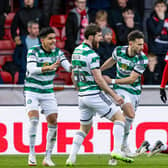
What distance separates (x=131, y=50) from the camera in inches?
503

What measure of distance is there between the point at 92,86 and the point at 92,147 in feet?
11.4

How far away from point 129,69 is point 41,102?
1.64m

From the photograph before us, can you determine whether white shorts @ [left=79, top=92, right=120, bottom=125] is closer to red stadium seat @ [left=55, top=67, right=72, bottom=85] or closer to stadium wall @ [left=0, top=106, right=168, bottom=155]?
stadium wall @ [left=0, top=106, right=168, bottom=155]

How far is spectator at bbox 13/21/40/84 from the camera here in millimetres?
15820

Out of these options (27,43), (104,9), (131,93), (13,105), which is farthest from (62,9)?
(131,93)

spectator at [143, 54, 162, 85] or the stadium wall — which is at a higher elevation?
spectator at [143, 54, 162, 85]

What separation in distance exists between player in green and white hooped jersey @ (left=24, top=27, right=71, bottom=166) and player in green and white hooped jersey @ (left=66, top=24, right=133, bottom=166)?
0.58 meters

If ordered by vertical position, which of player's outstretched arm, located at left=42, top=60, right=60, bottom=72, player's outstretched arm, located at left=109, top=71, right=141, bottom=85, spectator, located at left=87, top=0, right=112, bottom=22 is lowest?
player's outstretched arm, located at left=109, top=71, right=141, bottom=85

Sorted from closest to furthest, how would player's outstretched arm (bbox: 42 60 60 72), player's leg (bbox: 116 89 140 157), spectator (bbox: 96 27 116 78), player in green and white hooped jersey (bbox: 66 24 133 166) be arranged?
player in green and white hooped jersey (bbox: 66 24 133 166)
player's outstretched arm (bbox: 42 60 60 72)
player's leg (bbox: 116 89 140 157)
spectator (bbox: 96 27 116 78)

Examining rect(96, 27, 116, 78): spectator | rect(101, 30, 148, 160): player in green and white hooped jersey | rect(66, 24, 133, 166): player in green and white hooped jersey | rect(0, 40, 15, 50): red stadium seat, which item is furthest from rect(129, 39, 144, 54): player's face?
rect(0, 40, 15, 50): red stadium seat

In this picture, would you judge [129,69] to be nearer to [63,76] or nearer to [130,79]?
[130,79]

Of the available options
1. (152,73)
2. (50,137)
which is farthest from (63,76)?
(50,137)

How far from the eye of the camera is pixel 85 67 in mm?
11117

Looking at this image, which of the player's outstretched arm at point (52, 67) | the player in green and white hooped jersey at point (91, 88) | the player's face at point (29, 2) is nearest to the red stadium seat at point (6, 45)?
the player's face at point (29, 2)
